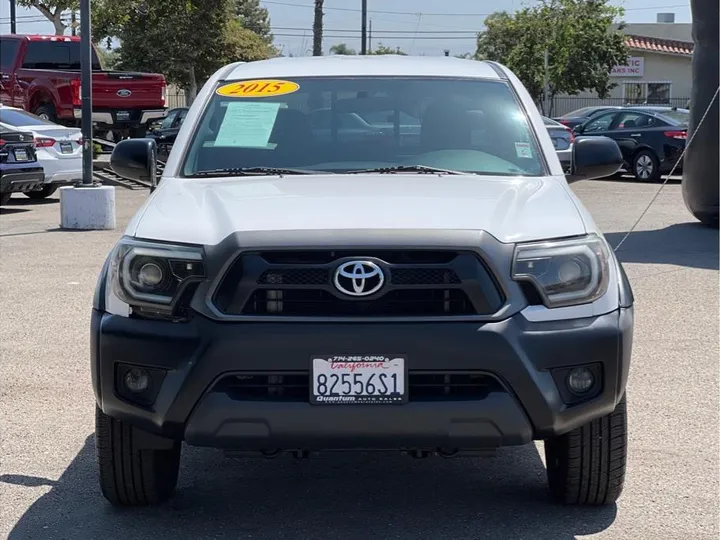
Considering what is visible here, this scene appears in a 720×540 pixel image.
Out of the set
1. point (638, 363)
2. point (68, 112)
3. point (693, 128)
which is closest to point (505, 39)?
point (68, 112)

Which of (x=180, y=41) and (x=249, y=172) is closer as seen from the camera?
(x=249, y=172)

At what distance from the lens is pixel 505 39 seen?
213 feet

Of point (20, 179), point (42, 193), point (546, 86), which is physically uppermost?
point (20, 179)

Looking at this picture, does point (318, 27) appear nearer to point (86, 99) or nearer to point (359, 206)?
point (86, 99)

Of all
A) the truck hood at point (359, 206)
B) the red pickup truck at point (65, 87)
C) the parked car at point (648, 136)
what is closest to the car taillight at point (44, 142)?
the red pickup truck at point (65, 87)

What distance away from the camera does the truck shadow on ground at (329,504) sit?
14.8ft

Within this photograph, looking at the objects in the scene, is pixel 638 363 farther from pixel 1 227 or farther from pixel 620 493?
pixel 1 227

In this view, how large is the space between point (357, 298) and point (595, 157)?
2308 millimetres

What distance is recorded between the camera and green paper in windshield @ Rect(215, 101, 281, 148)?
5375 mm

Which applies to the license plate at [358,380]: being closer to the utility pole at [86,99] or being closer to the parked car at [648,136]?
the utility pole at [86,99]

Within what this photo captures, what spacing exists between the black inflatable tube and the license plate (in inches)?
440

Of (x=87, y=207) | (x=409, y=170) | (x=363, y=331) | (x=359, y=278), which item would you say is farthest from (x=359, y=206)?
(x=87, y=207)

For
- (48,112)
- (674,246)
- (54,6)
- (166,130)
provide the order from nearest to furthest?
(674,246)
(48,112)
(166,130)
(54,6)

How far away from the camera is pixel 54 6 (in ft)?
120
